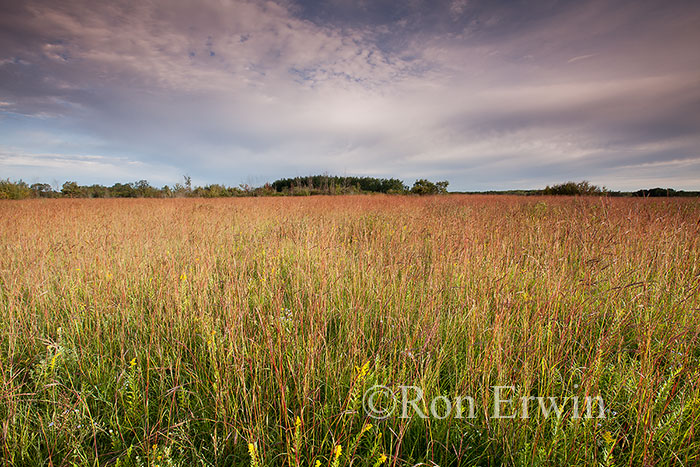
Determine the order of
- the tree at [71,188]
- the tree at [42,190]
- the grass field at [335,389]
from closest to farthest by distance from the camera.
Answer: the grass field at [335,389], the tree at [42,190], the tree at [71,188]

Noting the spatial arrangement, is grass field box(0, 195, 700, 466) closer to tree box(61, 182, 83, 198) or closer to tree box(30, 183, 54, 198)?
tree box(30, 183, 54, 198)

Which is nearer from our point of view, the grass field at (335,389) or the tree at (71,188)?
Result: the grass field at (335,389)

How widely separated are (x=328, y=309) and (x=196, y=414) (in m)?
1.13

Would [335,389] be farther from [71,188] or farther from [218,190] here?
[71,188]

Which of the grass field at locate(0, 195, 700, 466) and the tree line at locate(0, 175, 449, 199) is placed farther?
the tree line at locate(0, 175, 449, 199)

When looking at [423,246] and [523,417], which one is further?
[423,246]

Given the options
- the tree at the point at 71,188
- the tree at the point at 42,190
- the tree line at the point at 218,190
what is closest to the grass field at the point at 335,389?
the tree line at the point at 218,190

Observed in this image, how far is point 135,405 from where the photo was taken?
150cm

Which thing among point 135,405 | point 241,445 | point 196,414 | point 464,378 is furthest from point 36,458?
point 464,378

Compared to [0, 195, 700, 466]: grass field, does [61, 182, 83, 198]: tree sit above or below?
above

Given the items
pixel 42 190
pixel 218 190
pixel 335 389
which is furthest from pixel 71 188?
pixel 335 389

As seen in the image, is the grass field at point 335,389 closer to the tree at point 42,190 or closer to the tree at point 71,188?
the tree at point 42,190

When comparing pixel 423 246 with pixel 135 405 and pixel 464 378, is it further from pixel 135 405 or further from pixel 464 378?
pixel 135 405

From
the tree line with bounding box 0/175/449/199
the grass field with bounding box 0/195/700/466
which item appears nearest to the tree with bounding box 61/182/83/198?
the tree line with bounding box 0/175/449/199
